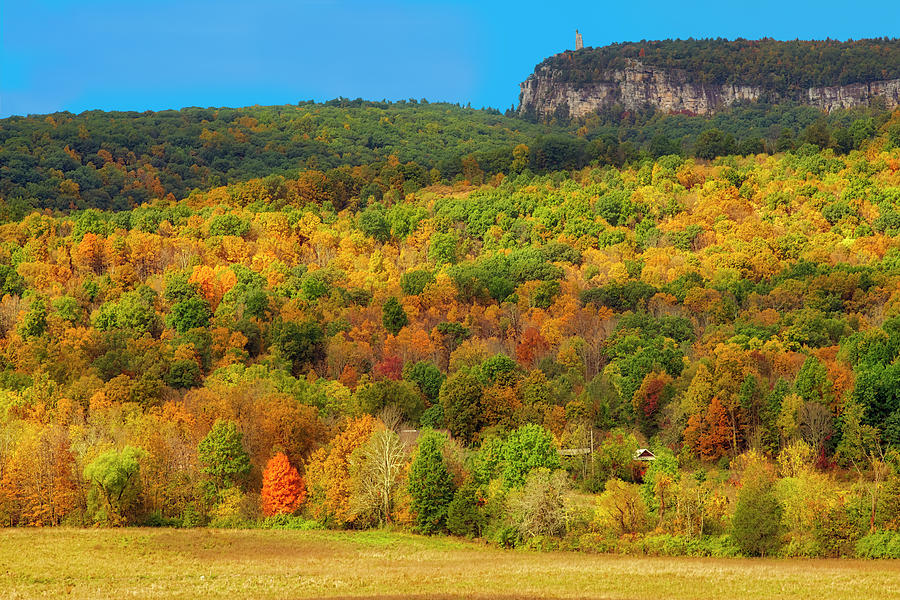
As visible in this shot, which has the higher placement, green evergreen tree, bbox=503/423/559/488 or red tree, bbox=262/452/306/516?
green evergreen tree, bbox=503/423/559/488

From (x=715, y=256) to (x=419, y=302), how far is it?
36.1 metres

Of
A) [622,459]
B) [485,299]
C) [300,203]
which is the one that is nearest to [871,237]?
[485,299]

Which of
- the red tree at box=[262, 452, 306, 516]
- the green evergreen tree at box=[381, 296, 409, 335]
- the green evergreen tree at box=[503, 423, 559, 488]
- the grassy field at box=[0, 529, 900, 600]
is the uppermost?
the green evergreen tree at box=[381, 296, 409, 335]

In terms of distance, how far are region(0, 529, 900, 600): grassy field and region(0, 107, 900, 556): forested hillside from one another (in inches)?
214

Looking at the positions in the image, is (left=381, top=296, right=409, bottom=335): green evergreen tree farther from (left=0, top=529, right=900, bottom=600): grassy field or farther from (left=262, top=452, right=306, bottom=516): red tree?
(left=0, top=529, right=900, bottom=600): grassy field

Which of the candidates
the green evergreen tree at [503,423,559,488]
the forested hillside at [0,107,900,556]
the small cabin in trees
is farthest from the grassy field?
the small cabin in trees

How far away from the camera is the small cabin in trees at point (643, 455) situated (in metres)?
88.8

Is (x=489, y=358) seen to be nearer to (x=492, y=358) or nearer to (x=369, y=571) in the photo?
(x=492, y=358)

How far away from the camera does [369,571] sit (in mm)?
58656

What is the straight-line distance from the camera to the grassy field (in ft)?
170

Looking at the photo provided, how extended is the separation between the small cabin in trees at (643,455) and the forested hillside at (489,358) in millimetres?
1534

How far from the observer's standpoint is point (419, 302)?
139625mm

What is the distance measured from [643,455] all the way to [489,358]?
23184 mm

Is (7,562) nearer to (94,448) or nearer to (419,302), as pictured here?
(94,448)
